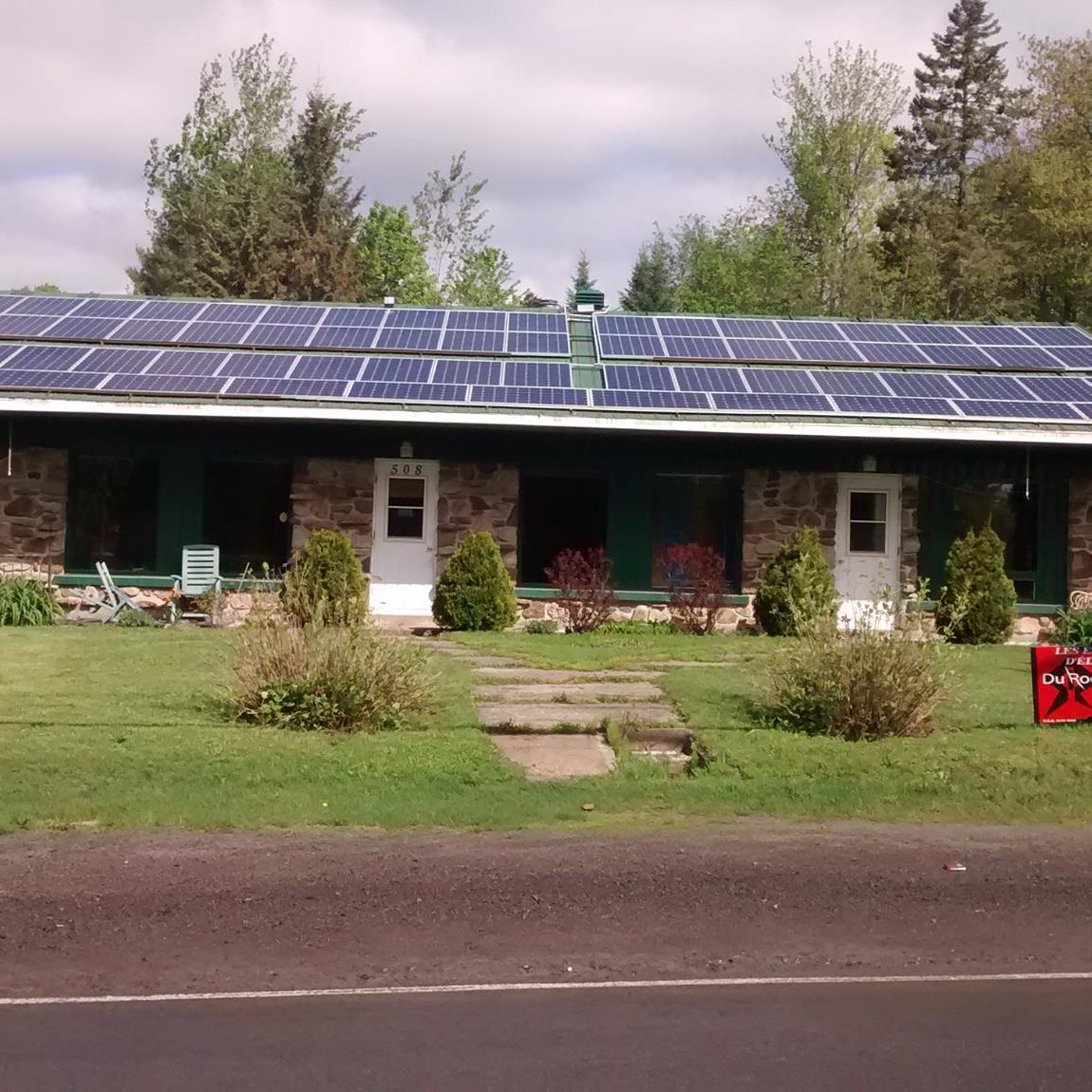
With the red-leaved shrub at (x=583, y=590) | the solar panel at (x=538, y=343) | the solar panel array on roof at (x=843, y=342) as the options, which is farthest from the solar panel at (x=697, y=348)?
the red-leaved shrub at (x=583, y=590)

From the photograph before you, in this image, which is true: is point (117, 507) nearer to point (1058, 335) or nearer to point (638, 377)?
point (638, 377)

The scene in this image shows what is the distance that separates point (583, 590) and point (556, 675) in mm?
3959

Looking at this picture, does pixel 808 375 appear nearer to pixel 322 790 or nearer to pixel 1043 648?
pixel 1043 648

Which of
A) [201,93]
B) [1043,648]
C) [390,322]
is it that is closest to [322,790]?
[1043,648]

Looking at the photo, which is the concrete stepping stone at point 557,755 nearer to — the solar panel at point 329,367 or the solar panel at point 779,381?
the solar panel at point 329,367

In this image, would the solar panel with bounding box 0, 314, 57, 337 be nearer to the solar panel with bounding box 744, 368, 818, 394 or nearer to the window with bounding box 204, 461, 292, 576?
the window with bounding box 204, 461, 292, 576

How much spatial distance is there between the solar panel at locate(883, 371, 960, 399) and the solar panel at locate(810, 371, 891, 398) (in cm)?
17

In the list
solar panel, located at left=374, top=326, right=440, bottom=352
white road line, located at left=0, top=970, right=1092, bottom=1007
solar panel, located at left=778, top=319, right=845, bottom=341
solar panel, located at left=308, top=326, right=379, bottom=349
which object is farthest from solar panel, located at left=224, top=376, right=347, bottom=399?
white road line, located at left=0, top=970, right=1092, bottom=1007

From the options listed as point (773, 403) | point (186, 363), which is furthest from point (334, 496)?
point (773, 403)

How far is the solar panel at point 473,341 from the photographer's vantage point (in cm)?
2078

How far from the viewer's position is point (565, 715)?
11562 millimetres

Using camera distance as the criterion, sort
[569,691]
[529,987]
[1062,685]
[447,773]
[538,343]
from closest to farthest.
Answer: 1. [529,987]
2. [447,773]
3. [1062,685]
4. [569,691]
5. [538,343]

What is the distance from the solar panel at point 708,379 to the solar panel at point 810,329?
2.67 meters

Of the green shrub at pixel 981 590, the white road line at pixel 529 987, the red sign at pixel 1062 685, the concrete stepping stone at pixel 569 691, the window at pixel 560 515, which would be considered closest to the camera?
the white road line at pixel 529 987
